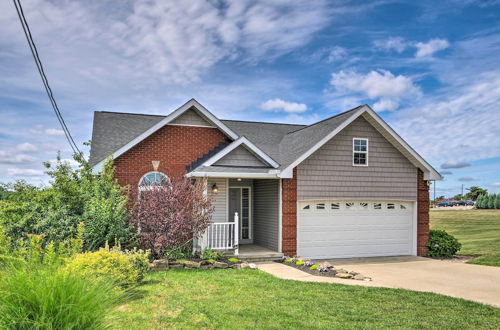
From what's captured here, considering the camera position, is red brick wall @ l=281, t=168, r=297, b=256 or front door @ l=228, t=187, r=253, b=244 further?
front door @ l=228, t=187, r=253, b=244

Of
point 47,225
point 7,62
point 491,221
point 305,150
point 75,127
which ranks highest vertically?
point 7,62

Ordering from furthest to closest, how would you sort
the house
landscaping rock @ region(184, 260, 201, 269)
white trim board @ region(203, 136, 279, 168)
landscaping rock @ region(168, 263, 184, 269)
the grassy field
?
the grassy field → the house → white trim board @ region(203, 136, 279, 168) → landscaping rock @ region(184, 260, 201, 269) → landscaping rock @ region(168, 263, 184, 269)

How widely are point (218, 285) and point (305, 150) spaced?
6.52 metres

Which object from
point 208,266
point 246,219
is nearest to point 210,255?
point 208,266

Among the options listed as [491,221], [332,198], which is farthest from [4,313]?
[491,221]

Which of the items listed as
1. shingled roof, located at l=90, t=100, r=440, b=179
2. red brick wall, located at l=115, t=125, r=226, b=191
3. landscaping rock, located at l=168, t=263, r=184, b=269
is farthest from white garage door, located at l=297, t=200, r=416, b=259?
landscaping rock, located at l=168, t=263, r=184, b=269

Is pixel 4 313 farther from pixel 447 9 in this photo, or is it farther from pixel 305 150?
pixel 447 9

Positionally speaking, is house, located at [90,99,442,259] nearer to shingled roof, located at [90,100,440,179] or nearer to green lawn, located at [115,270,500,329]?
shingled roof, located at [90,100,440,179]

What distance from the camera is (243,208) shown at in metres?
16.9

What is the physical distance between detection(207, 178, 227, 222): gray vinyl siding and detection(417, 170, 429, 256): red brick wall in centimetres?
795

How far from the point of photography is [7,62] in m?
13.1

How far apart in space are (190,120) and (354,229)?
7.69 m

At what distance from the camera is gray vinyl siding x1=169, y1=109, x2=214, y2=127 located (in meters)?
15.4

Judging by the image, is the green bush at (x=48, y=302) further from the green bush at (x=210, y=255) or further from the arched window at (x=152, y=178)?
the arched window at (x=152, y=178)
